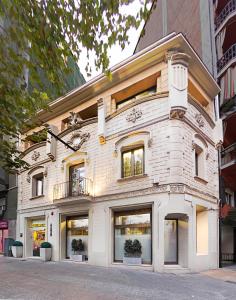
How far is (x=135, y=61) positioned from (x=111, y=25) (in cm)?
1088

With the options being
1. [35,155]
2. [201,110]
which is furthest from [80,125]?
[201,110]

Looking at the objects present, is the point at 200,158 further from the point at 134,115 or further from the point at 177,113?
the point at 134,115

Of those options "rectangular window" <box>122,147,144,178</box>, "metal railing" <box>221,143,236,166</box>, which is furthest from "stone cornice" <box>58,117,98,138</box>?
"metal railing" <box>221,143,236,166</box>

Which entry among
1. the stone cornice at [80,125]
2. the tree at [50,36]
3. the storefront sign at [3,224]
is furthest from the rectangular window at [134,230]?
the storefront sign at [3,224]

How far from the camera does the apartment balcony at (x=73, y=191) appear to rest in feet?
61.9

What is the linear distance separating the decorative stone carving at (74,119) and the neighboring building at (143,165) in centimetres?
7

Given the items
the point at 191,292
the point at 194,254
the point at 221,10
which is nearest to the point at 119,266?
the point at 194,254

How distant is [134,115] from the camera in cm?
1786

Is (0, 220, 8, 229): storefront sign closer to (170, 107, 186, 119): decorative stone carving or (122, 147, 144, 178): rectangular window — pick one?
(122, 147, 144, 178): rectangular window

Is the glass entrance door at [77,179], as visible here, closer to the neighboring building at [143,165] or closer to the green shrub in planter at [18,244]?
the neighboring building at [143,165]

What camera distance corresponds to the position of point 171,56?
656 inches

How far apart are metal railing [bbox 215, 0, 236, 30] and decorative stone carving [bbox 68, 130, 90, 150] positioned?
11.7m

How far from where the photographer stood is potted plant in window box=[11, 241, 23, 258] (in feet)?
77.3

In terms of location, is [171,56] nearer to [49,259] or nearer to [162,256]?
[162,256]
